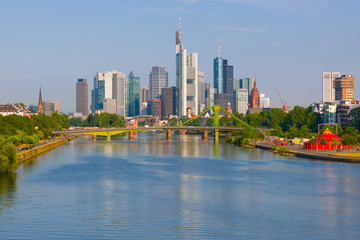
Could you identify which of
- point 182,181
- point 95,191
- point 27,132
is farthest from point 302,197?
point 27,132

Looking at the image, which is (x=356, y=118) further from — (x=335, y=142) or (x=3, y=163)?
(x=3, y=163)

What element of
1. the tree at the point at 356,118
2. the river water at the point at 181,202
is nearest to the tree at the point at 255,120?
the tree at the point at 356,118

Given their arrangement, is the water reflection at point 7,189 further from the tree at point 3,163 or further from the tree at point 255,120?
the tree at point 255,120

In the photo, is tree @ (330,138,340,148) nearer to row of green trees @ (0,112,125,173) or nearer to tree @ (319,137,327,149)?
tree @ (319,137,327,149)

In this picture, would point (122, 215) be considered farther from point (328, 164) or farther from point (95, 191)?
point (328, 164)

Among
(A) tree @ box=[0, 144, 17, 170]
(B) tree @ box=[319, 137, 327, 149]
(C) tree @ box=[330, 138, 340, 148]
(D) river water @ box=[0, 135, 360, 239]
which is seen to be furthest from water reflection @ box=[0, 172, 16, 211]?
(C) tree @ box=[330, 138, 340, 148]

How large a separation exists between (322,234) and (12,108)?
152 meters

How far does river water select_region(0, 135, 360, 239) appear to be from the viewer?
32219 millimetres

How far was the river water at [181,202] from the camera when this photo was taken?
106 feet

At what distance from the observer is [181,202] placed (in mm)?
41250

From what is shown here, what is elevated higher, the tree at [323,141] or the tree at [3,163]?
the tree at [323,141]

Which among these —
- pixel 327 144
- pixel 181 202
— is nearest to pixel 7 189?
pixel 181 202

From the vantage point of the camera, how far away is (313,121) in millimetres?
→ 131000

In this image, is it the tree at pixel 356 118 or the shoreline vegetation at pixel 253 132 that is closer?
the shoreline vegetation at pixel 253 132
